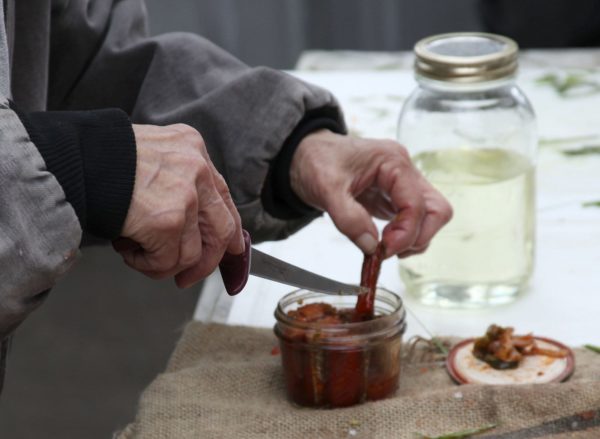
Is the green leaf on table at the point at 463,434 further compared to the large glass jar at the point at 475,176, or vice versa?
the large glass jar at the point at 475,176

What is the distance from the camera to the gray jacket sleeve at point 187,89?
1.42 metres

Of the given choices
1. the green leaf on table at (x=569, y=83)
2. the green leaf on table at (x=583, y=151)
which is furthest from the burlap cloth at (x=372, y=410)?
Result: the green leaf on table at (x=569, y=83)

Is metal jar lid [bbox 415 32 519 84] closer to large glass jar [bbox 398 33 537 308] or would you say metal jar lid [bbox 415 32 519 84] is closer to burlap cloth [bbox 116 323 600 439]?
large glass jar [bbox 398 33 537 308]

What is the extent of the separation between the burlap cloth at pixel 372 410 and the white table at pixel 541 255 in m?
0.16

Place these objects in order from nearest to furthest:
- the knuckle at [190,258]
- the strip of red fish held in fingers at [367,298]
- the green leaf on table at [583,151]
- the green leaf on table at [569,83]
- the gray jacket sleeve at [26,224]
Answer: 1. the gray jacket sleeve at [26,224]
2. the knuckle at [190,258]
3. the strip of red fish held in fingers at [367,298]
4. the green leaf on table at [583,151]
5. the green leaf on table at [569,83]

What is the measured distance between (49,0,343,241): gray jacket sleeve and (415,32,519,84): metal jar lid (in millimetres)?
144

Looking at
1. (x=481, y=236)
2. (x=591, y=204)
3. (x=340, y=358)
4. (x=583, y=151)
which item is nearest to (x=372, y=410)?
(x=340, y=358)

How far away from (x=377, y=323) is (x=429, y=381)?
124 millimetres

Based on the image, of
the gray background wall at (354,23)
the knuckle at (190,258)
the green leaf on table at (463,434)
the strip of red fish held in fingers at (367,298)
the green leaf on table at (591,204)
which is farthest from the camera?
the gray background wall at (354,23)

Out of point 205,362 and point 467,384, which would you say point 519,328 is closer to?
point 467,384

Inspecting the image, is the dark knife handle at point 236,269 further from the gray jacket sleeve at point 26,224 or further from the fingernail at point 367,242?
the fingernail at point 367,242

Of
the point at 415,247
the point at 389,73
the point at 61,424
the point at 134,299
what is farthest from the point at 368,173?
the point at 134,299

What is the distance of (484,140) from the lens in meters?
1.51

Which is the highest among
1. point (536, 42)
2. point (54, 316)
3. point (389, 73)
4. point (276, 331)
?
point (276, 331)
